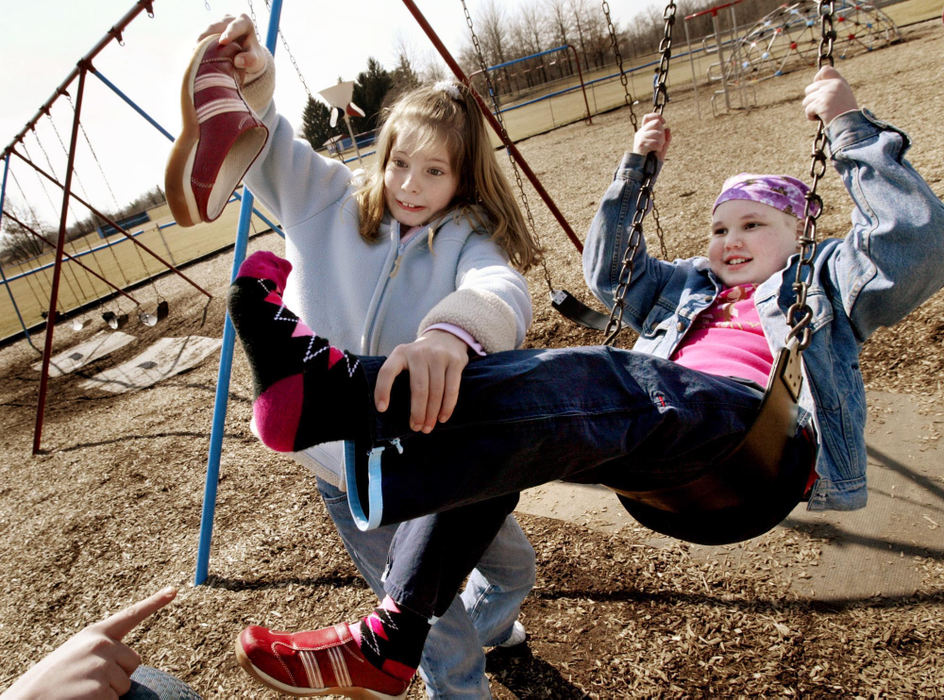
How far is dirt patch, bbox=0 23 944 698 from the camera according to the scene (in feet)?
5.38

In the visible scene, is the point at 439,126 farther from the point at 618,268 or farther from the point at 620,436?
the point at 620,436

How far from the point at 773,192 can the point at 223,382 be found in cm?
192

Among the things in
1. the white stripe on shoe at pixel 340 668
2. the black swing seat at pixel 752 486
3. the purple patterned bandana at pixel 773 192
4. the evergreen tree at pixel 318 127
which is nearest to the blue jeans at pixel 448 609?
the white stripe on shoe at pixel 340 668

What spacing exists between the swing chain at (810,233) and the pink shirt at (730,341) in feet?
0.80

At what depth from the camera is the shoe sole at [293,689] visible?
1.20 m

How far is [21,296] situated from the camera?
45.3ft

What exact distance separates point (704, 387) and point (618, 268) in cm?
75

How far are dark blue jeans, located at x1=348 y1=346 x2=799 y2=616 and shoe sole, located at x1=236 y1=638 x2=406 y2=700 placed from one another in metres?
0.20

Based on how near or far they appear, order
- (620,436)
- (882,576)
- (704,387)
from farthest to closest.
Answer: (882,576) → (704,387) → (620,436)

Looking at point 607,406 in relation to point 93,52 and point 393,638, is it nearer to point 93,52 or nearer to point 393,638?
point 393,638

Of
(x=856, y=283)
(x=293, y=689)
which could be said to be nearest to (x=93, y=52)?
(x=293, y=689)

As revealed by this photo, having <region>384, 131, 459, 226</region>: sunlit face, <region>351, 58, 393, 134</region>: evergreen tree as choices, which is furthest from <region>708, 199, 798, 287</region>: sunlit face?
<region>351, 58, 393, 134</region>: evergreen tree

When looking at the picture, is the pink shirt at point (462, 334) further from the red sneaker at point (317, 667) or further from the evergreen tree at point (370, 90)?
the evergreen tree at point (370, 90)

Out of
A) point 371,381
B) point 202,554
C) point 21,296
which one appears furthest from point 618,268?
point 21,296
